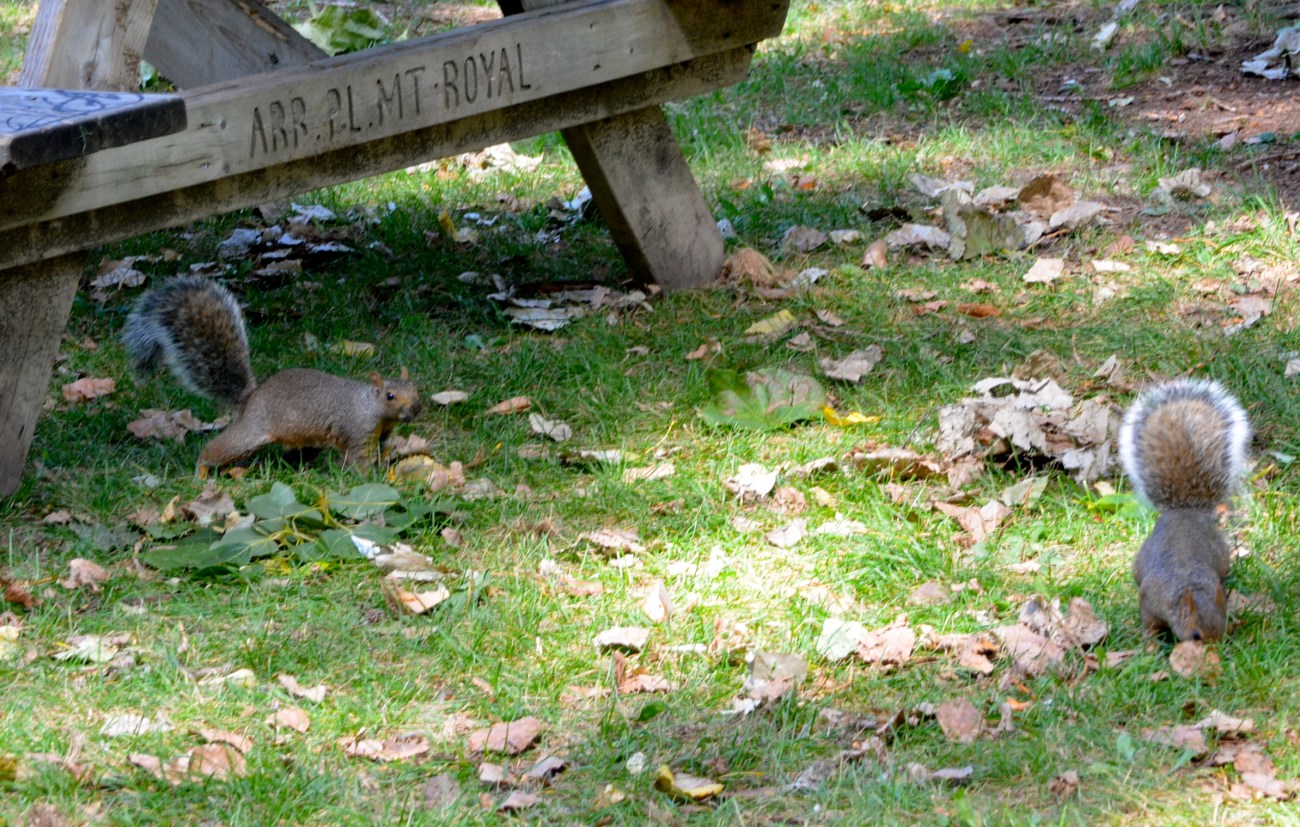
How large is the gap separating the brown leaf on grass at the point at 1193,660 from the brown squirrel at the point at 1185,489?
0.02 m

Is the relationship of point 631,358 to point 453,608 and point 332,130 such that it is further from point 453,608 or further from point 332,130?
point 453,608

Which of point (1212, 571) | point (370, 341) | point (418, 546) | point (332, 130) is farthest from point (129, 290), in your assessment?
point (1212, 571)

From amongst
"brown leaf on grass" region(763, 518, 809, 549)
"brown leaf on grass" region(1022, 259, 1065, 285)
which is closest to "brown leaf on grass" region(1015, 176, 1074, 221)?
"brown leaf on grass" region(1022, 259, 1065, 285)

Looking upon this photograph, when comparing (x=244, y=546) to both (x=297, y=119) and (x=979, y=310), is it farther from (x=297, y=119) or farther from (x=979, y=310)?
(x=979, y=310)

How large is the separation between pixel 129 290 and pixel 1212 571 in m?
3.30

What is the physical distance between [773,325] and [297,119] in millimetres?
1353

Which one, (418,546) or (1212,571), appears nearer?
(1212,571)

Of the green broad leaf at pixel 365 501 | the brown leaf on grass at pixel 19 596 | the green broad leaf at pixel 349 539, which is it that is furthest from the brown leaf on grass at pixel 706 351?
the brown leaf on grass at pixel 19 596

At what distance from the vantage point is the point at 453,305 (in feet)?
13.9

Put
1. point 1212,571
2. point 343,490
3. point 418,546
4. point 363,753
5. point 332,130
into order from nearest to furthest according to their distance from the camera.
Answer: point 363,753 < point 1212,571 < point 418,546 < point 343,490 < point 332,130

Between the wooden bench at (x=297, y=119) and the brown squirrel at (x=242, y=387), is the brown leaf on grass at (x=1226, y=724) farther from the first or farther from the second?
the wooden bench at (x=297, y=119)

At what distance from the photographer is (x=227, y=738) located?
2.23 metres

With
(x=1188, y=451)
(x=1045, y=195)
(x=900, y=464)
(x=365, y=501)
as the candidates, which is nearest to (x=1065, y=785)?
(x=1188, y=451)

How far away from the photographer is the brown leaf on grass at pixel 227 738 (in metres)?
2.22
